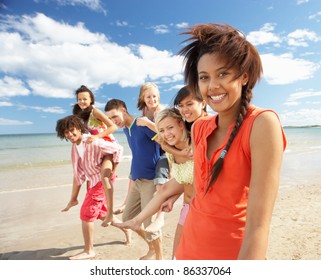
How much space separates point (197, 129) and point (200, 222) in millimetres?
434

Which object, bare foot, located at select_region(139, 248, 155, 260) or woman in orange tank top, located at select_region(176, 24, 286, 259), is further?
bare foot, located at select_region(139, 248, 155, 260)

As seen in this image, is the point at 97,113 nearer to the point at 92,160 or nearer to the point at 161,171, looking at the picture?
the point at 92,160

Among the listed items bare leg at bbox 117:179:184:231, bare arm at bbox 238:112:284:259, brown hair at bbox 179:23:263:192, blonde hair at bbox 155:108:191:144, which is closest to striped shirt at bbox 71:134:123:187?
blonde hair at bbox 155:108:191:144

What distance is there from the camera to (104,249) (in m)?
3.74

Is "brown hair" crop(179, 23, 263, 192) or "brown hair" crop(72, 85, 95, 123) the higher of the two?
"brown hair" crop(72, 85, 95, 123)

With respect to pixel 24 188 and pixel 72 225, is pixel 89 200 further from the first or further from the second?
pixel 24 188

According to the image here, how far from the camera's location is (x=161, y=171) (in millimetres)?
3172

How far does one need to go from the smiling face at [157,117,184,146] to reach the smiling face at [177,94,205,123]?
0.09 m

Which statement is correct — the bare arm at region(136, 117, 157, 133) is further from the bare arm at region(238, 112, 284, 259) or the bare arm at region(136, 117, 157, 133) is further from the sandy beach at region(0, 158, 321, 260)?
the bare arm at region(238, 112, 284, 259)

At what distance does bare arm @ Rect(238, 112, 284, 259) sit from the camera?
968 mm

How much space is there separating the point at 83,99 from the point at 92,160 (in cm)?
128

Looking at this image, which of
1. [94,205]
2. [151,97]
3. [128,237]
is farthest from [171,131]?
Result: [128,237]
